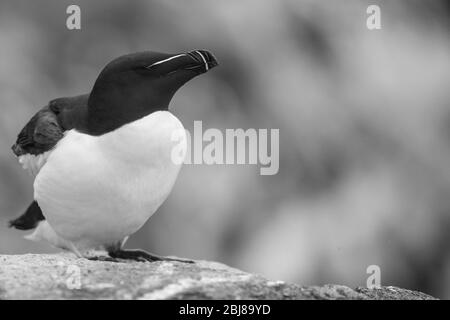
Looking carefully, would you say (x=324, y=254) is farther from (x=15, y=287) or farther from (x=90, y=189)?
(x=15, y=287)

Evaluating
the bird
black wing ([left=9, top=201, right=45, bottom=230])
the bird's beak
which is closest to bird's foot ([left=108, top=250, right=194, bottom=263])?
the bird

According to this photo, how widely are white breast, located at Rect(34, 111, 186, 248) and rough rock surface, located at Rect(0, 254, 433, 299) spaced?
9.2 inches

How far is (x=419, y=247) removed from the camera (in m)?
3.28

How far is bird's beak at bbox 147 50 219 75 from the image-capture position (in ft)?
6.13

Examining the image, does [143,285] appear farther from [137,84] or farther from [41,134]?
[41,134]

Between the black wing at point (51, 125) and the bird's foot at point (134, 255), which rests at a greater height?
the black wing at point (51, 125)

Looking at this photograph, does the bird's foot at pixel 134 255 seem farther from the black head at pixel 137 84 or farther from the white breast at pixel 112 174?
the black head at pixel 137 84

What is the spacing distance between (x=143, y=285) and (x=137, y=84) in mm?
550

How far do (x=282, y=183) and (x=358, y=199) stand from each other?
30 centimetres

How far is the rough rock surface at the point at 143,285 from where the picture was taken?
1.46 meters

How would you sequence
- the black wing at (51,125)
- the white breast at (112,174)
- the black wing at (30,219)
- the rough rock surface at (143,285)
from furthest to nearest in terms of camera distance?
the black wing at (30,219)
the black wing at (51,125)
the white breast at (112,174)
the rough rock surface at (143,285)

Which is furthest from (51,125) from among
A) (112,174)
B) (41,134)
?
(112,174)

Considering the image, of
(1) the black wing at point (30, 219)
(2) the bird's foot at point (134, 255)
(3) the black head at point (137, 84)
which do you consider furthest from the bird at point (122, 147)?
(1) the black wing at point (30, 219)
